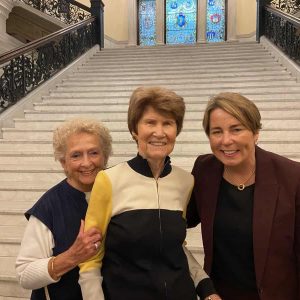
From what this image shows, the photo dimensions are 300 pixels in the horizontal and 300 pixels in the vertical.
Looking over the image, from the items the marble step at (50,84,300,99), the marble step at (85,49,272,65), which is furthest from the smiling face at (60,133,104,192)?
the marble step at (85,49,272,65)

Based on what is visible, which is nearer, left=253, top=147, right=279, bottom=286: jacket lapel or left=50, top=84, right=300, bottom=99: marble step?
left=253, top=147, right=279, bottom=286: jacket lapel

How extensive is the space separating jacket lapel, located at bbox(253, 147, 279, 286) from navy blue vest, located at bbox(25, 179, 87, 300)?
0.64 meters

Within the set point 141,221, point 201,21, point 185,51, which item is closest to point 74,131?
point 141,221

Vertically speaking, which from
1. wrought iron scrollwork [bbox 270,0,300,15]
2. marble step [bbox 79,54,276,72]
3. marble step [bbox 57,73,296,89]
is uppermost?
wrought iron scrollwork [bbox 270,0,300,15]

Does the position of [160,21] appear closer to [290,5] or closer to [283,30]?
[290,5]

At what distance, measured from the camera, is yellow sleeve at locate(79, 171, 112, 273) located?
1.28 meters

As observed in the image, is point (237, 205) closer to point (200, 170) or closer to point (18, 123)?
point (200, 170)

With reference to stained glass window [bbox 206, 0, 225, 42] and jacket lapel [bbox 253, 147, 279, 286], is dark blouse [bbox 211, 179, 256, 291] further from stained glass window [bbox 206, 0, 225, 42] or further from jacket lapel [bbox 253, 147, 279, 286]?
stained glass window [bbox 206, 0, 225, 42]

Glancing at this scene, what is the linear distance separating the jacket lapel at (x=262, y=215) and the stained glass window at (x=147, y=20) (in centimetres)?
1339

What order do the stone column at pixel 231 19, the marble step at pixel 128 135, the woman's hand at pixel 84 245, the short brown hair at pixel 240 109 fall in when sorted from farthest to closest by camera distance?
the stone column at pixel 231 19 → the marble step at pixel 128 135 → the short brown hair at pixel 240 109 → the woman's hand at pixel 84 245

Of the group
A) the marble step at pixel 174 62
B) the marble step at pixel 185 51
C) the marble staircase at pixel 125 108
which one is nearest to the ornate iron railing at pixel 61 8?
the marble step at pixel 185 51

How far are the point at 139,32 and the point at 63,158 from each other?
44.3ft

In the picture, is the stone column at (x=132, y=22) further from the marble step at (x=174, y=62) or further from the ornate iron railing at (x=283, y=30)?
the ornate iron railing at (x=283, y=30)

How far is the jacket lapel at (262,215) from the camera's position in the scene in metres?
1.37
